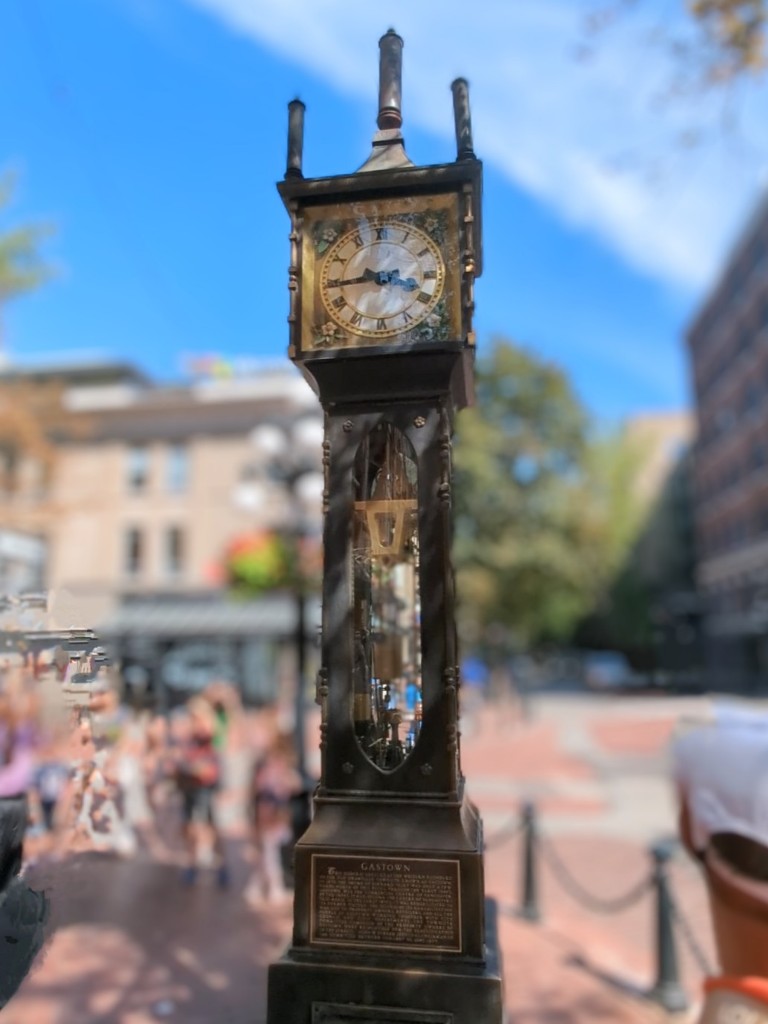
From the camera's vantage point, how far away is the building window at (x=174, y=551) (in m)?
26.2

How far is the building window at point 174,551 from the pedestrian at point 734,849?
24.0 m

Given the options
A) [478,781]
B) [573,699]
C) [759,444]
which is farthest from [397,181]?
[759,444]

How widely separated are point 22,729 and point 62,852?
398 centimetres

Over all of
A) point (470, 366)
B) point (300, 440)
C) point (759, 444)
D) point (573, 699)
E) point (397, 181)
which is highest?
point (759, 444)

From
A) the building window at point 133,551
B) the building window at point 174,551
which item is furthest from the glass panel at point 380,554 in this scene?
the building window at point 133,551

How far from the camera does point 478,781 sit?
13.2 m

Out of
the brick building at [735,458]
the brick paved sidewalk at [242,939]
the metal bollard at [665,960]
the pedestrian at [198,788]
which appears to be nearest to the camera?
the brick paved sidewalk at [242,939]

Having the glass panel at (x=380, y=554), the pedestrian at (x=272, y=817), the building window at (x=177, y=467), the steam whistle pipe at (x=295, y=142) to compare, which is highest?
the building window at (x=177, y=467)

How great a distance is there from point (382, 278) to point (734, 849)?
3.40 meters

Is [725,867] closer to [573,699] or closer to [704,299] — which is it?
[573,699]

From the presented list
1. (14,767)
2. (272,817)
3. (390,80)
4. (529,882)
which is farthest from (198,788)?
(390,80)

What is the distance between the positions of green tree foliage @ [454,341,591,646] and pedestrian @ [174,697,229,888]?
1781cm

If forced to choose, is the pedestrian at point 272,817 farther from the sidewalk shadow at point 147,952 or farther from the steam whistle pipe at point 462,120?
the steam whistle pipe at point 462,120

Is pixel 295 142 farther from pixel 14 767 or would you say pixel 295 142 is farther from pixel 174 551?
pixel 174 551
